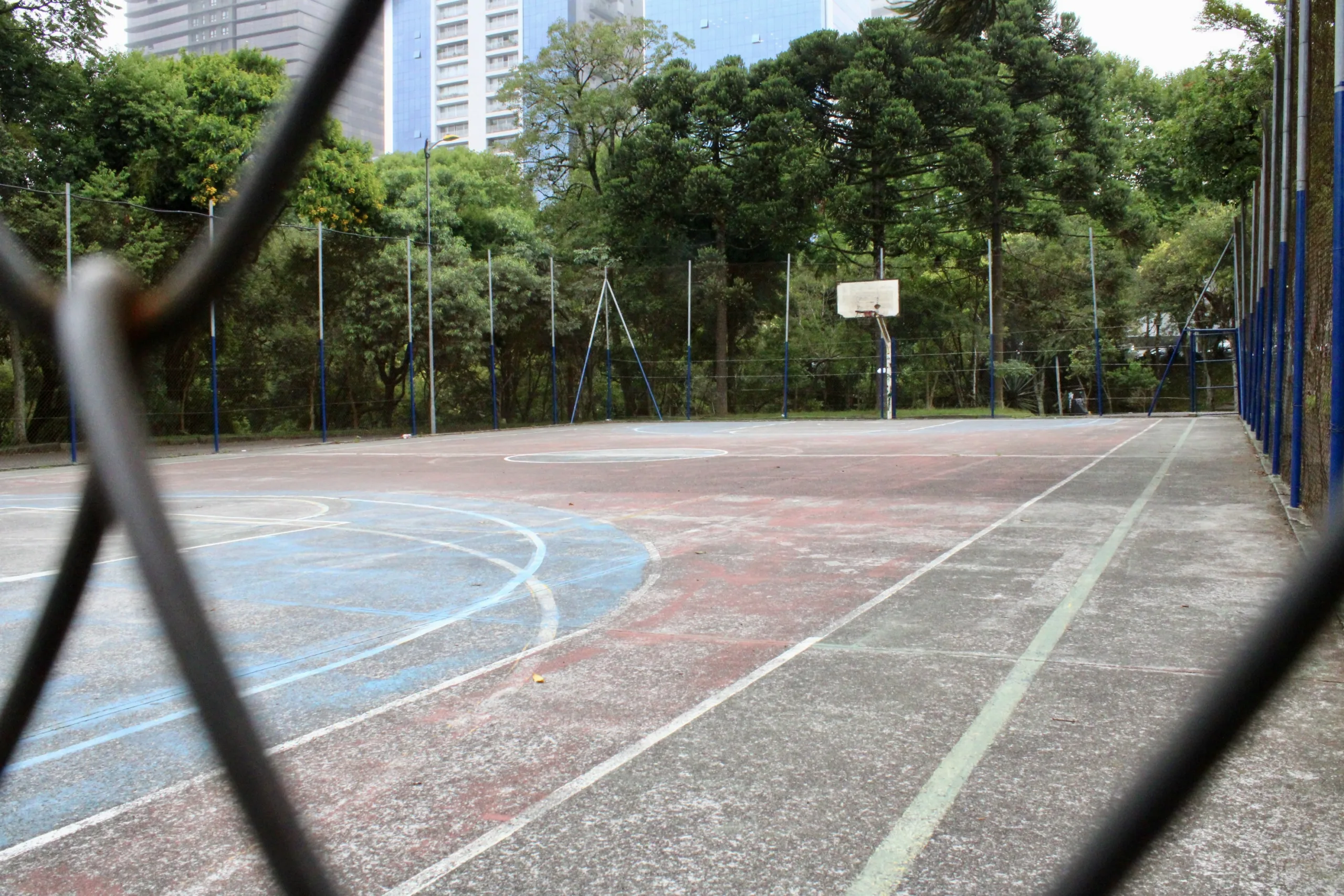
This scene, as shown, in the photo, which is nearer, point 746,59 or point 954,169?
point 954,169

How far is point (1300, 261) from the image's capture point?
738 cm

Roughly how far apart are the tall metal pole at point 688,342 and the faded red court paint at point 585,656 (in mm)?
17782

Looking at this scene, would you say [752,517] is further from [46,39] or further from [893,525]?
[46,39]

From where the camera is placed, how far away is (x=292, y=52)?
1.48ft

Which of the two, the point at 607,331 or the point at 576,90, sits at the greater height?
the point at 576,90

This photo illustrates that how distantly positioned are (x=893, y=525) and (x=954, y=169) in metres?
24.7

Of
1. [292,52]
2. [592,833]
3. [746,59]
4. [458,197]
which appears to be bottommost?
[592,833]

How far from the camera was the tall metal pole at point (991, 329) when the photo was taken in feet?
94.9

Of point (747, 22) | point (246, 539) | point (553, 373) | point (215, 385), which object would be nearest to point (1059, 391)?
point (553, 373)

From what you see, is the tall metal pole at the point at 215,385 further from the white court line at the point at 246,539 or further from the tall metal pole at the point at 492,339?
the white court line at the point at 246,539

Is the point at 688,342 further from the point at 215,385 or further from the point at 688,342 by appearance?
the point at 215,385

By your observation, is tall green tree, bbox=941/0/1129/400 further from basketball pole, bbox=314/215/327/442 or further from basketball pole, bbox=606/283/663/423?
basketball pole, bbox=314/215/327/442

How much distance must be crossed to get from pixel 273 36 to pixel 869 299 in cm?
2961

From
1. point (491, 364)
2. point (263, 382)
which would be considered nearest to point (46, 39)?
point (263, 382)
